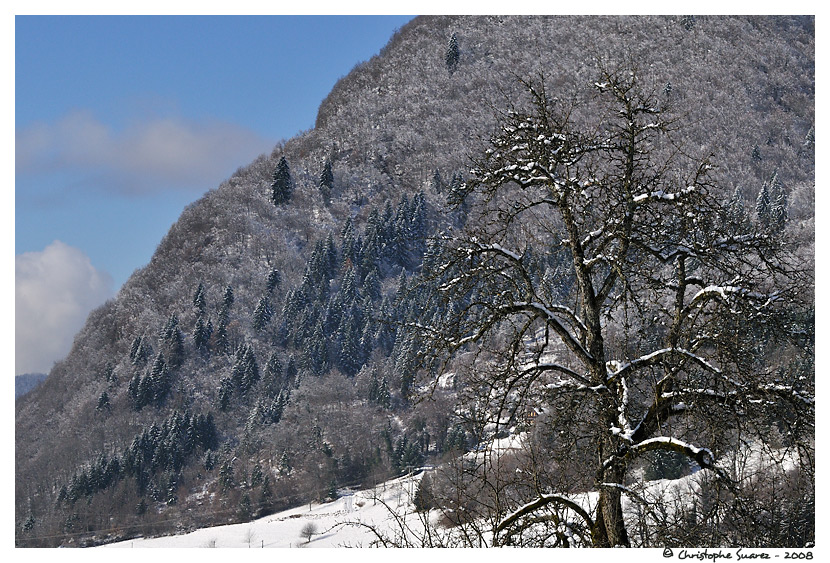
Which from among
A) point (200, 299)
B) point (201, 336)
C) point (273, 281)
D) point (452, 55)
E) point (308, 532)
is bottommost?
point (308, 532)

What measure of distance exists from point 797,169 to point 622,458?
370ft

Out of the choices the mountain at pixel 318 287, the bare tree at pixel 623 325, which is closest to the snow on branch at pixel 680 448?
the bare tree at pixel 623 325

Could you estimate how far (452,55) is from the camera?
150 meters

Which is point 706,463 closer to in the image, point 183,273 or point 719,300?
point 719,300

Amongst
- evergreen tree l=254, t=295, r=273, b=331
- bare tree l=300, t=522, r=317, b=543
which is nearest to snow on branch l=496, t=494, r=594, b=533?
bare tree l=300, t=522, r=317, b=543

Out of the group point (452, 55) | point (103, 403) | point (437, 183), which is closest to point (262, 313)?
point (103, 403)

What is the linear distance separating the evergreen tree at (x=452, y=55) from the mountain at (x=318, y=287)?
258mm

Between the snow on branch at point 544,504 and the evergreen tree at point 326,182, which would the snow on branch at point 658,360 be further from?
the evergreen tree at point 326,182

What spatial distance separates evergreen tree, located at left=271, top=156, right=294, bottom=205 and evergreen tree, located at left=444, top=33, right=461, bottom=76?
3960 cm

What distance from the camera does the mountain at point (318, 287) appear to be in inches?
3452

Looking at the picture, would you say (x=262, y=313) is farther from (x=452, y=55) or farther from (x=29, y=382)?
(x=452, y=55)

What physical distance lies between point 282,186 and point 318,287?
77.1 ft

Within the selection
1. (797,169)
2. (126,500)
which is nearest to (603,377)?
(126,500)

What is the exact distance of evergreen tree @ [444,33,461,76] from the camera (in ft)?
488
